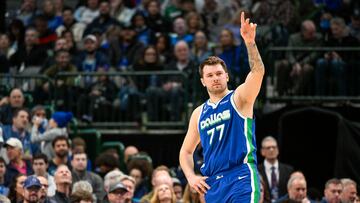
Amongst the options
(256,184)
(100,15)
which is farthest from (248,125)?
(100,15)

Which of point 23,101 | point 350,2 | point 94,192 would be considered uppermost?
point 350,2

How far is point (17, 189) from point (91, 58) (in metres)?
6.12

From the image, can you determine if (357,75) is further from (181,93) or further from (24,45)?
(24,45)

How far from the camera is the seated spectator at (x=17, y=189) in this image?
54.0 feet


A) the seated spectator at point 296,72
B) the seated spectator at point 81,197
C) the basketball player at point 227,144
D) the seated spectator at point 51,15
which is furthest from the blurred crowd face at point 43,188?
the seated spectator at point 51,15

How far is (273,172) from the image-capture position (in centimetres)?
1845

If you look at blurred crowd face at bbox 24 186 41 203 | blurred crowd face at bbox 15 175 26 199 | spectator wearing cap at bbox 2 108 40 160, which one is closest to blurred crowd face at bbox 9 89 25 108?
spectator wearing cap at bbox 2 108 40 160

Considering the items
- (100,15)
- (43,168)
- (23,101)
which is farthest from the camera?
(100,15)

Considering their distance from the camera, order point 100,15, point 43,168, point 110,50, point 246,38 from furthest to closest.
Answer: point 100,15 → point 110,50 → point 43,168 → point 246,38

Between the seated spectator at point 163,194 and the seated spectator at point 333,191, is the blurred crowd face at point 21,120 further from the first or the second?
the seated spectator at point 333,191

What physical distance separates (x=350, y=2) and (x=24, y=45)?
6486 mm

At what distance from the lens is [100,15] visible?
24.3 m

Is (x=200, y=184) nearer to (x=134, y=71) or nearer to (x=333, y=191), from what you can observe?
(x=333, y=191)

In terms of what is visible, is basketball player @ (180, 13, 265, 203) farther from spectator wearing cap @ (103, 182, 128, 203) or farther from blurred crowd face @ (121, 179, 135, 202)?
blurred crowd face @ (121, 179, 135, 202)
